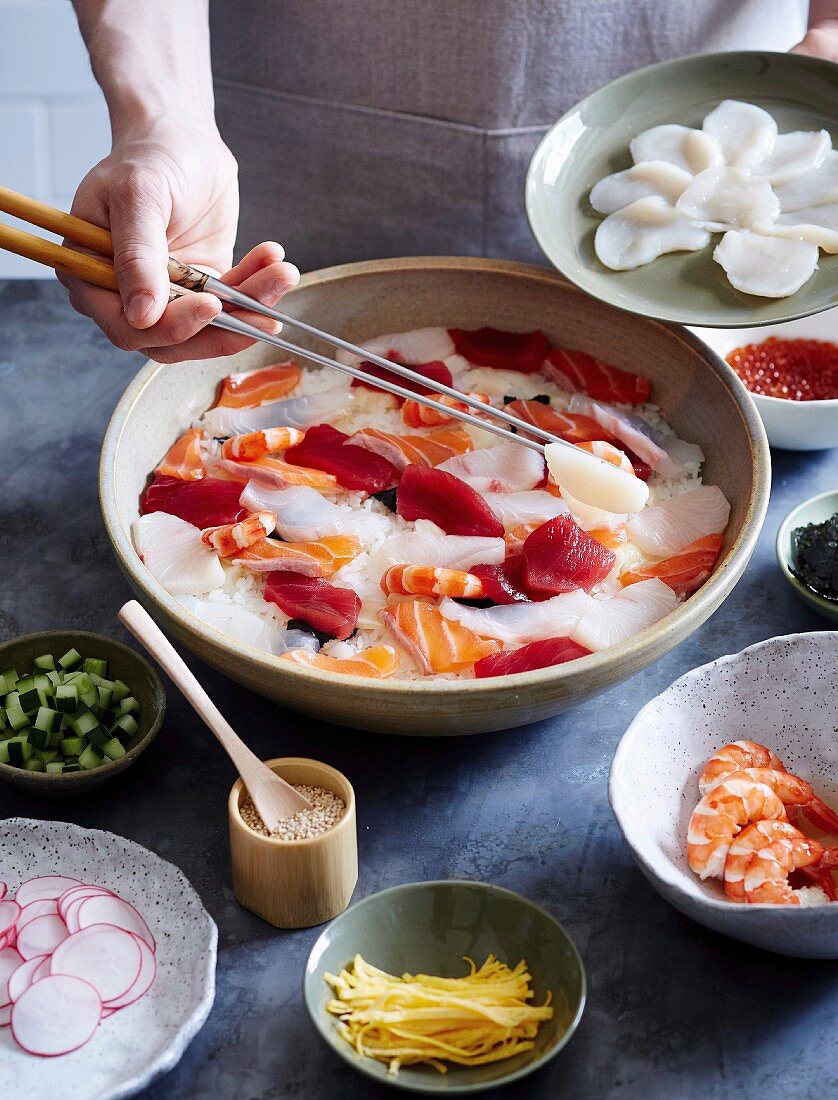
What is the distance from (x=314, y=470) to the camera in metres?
1.89

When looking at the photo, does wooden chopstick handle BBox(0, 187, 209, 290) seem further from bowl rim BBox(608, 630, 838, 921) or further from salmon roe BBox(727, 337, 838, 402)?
salmon roe BBox(727, 337, 838, 402)

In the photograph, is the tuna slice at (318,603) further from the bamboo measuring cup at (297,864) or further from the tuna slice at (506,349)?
the tuna slice at (506,349)

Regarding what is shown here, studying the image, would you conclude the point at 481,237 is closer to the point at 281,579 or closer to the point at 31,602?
the point at 281,579

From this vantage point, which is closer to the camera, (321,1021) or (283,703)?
(321,1021)

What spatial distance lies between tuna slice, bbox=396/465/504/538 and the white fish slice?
175 mm

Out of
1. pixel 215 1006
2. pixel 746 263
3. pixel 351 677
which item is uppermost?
pixel 746 263

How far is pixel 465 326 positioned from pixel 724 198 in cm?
53

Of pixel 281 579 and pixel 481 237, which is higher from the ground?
pixel 481 237

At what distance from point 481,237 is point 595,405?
0.51 meters

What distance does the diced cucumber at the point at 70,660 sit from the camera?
1.54 metres

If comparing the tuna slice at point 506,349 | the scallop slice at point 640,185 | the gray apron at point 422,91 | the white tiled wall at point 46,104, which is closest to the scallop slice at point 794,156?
the scallop slice at point 640,185

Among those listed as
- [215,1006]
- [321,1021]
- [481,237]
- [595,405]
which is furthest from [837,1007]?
[481,237]

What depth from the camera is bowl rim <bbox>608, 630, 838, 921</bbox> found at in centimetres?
114

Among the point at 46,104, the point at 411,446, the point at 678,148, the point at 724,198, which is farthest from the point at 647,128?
the point at 46,104
